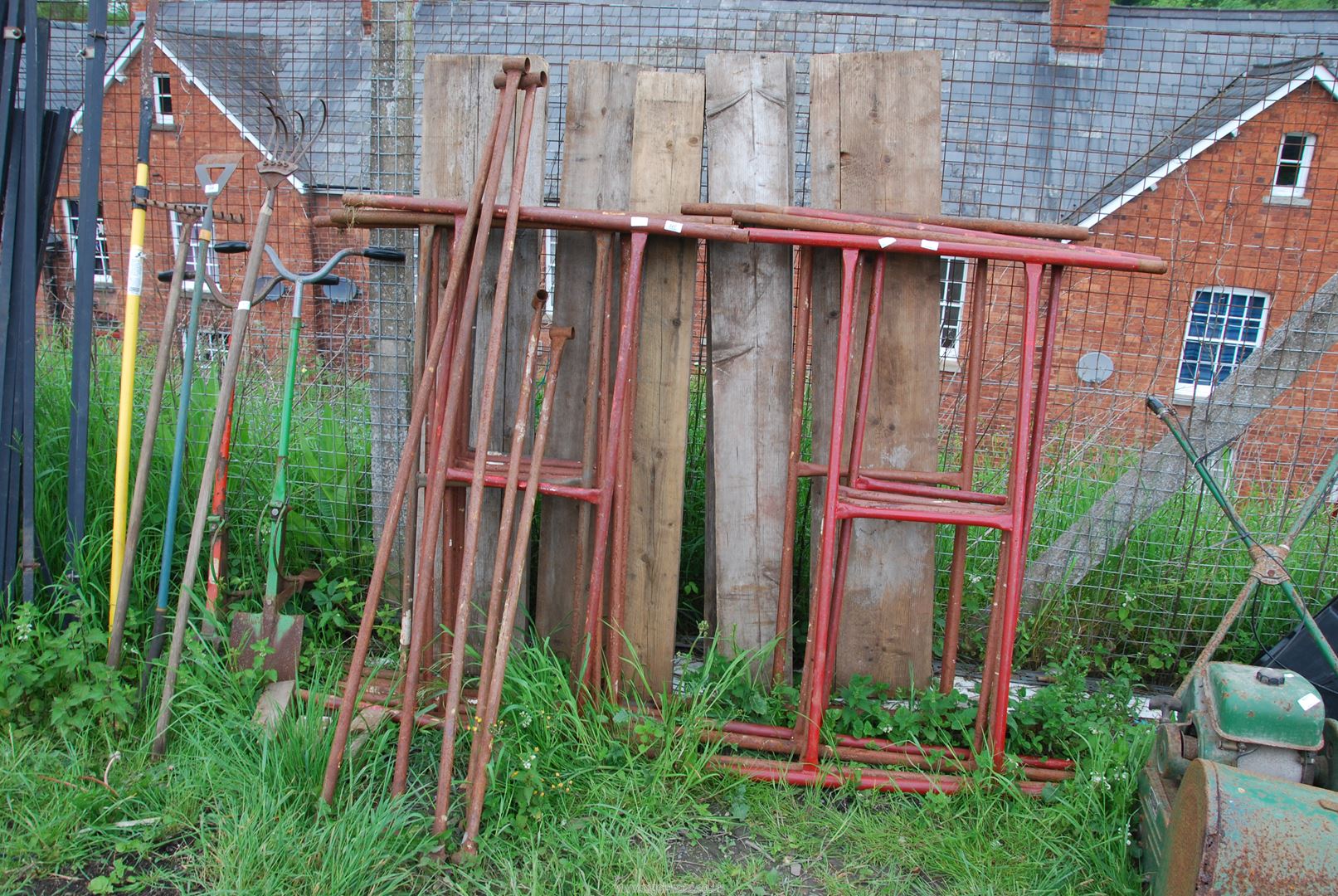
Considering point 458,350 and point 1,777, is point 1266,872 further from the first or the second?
point 1,777

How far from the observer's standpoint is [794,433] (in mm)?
3002

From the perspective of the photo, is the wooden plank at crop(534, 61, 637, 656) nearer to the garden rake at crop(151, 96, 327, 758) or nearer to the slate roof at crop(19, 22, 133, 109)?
the garden rake at crop(151, 96, 327, 758)

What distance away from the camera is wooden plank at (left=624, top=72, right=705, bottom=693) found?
3098 mm

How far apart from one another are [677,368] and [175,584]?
2.22 meters

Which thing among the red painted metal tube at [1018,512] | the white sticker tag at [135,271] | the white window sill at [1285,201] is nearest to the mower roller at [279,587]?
the white sticker tag at [135,271]

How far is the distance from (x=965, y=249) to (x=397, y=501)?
1921mm

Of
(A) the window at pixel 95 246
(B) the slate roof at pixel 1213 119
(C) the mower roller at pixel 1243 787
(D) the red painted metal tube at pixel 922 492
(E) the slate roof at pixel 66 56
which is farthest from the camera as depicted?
(E) the slate roof at pixel 66 56

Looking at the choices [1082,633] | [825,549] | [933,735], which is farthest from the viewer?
[1082,633]

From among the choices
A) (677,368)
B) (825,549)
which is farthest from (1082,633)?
(677,368)

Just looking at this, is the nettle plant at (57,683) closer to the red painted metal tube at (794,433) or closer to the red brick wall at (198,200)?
the red brick wall at (198,200)

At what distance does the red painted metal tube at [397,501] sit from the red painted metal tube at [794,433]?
1119 millimetres

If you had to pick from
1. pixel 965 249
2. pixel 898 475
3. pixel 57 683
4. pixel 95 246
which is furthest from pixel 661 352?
pixel 57 683

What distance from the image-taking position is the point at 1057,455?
14.6ft

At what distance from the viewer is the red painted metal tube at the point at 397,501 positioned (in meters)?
2.48
